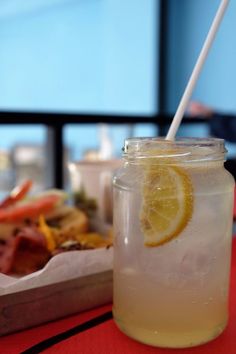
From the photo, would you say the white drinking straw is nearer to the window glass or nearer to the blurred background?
the blurred background

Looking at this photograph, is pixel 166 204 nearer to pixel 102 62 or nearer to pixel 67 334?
pixel 67 334

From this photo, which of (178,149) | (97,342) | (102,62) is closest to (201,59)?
(178,149)

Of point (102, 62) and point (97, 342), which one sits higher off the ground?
point (102, 62)

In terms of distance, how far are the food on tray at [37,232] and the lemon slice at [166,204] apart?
15 cm

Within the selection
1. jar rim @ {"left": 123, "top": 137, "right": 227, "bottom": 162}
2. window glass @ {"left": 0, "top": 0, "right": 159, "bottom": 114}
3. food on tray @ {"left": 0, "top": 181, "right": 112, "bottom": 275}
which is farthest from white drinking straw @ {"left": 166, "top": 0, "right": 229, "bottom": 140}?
window glass @ {"left": 0, "top": 0, "right": 159, "bottom": 114}

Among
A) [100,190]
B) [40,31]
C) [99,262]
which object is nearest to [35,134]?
[40,31]

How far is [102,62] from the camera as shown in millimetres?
3674

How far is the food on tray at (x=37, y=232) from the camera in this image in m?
0.58

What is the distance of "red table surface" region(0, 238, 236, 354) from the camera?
42 centimetres

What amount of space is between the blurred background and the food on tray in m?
2.30

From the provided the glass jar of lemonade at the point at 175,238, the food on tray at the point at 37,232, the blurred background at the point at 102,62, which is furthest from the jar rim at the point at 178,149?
the blurred background at the point at 102,62

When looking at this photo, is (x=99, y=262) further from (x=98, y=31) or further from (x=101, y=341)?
(x=98, y=31)

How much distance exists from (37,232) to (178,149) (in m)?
0.30

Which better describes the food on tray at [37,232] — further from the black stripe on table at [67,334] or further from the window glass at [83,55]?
the window glass at [83,55]
